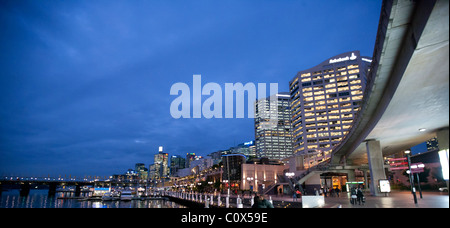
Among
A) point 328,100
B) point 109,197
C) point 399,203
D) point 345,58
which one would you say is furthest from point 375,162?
point 345,58

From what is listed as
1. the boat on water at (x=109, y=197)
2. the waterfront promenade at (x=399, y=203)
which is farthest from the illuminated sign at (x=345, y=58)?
the waterfront promenade at (x=399, y=203)

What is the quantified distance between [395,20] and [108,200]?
3478 inches

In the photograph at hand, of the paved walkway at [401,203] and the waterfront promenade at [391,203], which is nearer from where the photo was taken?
the paved walkway at [401,203]

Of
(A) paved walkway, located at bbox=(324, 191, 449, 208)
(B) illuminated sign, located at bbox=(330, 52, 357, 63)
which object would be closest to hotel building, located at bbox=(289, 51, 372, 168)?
(B) illuminated sign, located at bbox=(330, 52, 357, 63)

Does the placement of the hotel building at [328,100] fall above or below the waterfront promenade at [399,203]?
above

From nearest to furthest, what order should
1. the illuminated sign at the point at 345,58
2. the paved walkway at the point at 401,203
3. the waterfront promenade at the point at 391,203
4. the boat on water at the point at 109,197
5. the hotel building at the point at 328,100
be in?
the paved walkway at the point at 401,203
the waterfront promenade at the point at 391,203
the boat on water at the point at 109,197
the hotel building at the point at 328,100
the illuminated sign at the point at 345,58

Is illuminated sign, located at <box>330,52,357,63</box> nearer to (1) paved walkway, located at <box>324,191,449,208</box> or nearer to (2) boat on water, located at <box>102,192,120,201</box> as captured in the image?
(2) boat on water, located at <box>102,192,120,201</box>

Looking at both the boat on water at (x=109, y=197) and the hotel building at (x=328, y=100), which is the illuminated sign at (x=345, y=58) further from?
the boat on water at (x=109, y=197)

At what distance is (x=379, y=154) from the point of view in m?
36.4

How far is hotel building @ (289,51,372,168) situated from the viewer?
452 ft

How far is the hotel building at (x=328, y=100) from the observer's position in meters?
138
